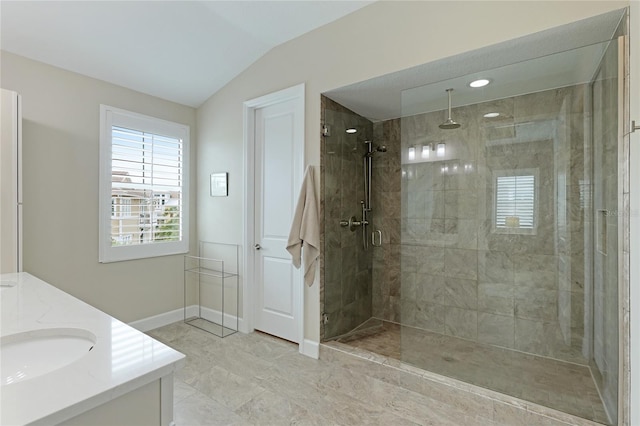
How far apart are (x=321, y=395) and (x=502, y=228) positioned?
2.00 m

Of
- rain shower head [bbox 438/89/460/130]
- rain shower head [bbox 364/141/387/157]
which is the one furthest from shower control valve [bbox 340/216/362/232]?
rain shower head [bbox 438/89/460/130]

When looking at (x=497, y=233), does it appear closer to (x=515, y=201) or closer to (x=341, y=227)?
(x=515, y=201)

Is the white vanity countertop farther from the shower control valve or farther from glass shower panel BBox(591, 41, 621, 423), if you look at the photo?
glass shower panel BBox(591, 41, 621, 423)

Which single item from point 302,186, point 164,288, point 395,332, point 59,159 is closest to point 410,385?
point 395,332

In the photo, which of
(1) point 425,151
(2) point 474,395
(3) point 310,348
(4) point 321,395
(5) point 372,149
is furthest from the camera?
(5) point 372,149

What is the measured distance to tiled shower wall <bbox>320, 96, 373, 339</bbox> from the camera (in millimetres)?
2820

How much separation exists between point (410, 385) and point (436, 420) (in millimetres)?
275

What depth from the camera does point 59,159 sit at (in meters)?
2.70

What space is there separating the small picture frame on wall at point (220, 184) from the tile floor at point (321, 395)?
162 centimetres

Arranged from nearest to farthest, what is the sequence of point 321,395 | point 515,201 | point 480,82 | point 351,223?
1. point 321,395
2. point 480,82
3. point 515,201
4. point 351,223

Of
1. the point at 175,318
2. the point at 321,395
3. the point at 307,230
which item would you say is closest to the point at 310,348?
the point at 321,395

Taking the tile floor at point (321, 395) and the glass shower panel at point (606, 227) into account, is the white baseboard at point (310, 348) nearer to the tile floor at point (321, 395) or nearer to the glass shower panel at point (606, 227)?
the tile floor at point (321, 395)

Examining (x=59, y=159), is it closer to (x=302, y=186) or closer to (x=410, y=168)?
(x=302, y=186)

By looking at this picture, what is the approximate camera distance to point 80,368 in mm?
847
